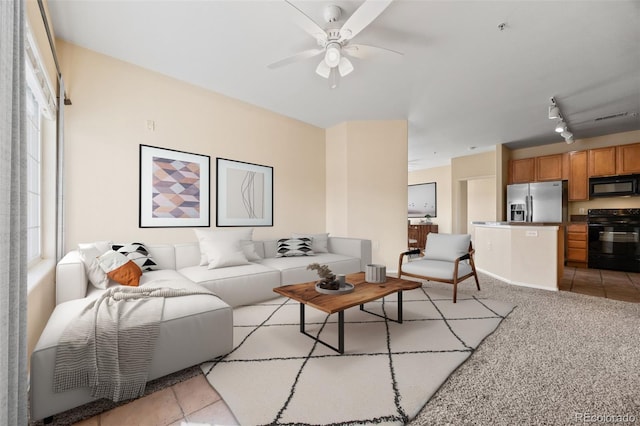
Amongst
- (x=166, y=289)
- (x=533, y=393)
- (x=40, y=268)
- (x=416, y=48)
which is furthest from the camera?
(x=416, y=48)

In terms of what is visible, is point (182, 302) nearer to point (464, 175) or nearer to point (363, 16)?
point (363, 16)

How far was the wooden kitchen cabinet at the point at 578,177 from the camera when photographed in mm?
5371

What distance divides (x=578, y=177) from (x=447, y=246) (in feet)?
13.7

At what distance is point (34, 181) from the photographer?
236 centimetres

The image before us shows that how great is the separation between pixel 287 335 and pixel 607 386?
82.4 inches

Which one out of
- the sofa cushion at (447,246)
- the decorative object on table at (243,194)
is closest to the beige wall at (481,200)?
the sofa cushion at (447,246)

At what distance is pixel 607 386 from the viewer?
159cm

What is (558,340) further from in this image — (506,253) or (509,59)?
(509,59)

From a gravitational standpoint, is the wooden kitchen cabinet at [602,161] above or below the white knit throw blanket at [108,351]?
above

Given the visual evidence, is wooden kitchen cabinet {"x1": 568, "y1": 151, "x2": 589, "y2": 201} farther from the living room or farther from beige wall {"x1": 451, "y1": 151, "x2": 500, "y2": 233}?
beige wall {"x1": 451, "y1": 151, "x2": 500, "y2": 233}

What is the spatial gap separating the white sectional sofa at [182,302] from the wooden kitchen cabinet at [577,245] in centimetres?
480

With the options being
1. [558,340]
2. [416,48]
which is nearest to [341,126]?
[416,48]

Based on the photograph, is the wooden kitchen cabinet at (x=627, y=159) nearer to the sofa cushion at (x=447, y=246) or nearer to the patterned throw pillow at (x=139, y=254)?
the sofa cushion at (x=447, y=246)

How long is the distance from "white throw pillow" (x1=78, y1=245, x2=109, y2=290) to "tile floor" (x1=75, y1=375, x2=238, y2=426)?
3.80 ft
